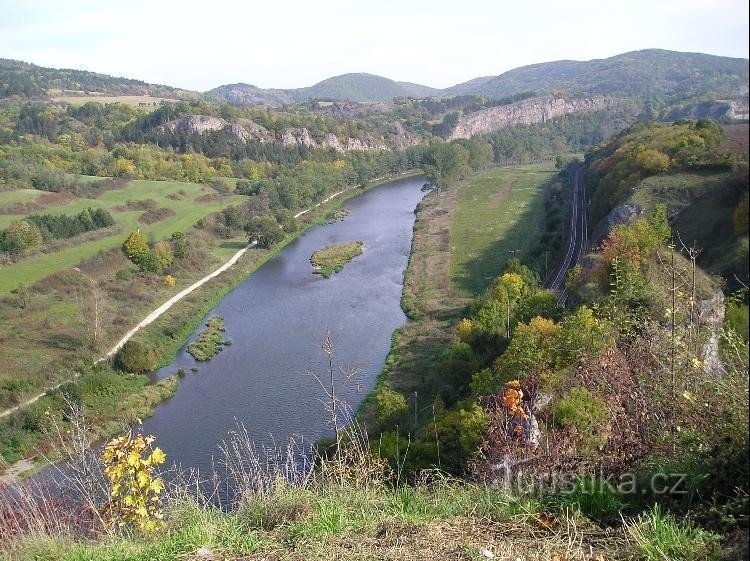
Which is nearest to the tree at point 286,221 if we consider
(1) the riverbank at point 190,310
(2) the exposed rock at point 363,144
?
(1) the riverbank at point 190,310

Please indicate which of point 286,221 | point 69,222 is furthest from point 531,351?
point 286,221

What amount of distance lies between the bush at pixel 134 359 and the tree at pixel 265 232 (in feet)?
69.1

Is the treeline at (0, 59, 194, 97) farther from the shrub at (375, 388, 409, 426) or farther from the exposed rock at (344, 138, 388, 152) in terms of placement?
the shrub at (375, 388, 409, 426)

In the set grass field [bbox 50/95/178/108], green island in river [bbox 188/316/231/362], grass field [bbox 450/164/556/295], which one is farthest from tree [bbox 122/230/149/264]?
grass field [bbox 50/95/178/108]

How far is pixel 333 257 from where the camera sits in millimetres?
40406

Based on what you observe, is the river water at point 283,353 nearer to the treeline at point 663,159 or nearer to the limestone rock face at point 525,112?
the treeline at point 663,159

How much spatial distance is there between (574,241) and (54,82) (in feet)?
444

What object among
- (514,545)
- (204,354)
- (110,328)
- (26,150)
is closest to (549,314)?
(204,354)

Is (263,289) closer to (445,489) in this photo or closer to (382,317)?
(382,317)

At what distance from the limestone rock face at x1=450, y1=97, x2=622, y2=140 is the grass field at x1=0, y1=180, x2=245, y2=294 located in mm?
69030

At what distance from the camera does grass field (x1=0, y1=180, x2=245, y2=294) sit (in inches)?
1302

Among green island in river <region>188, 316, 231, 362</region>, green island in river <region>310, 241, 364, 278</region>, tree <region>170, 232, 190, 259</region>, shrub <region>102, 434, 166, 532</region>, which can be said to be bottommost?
green island in river <region>188, 316, 231, 362</region>

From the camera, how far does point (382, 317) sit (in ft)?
94.3

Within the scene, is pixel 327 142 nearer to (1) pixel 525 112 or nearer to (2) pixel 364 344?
(1) pixel 525 112
